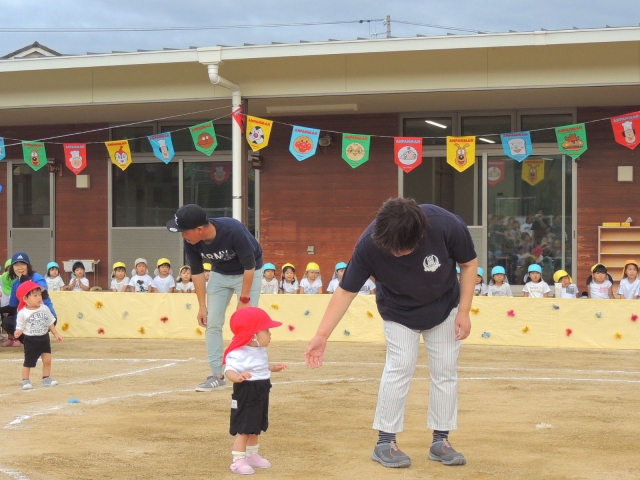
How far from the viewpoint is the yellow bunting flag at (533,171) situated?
16.1 m

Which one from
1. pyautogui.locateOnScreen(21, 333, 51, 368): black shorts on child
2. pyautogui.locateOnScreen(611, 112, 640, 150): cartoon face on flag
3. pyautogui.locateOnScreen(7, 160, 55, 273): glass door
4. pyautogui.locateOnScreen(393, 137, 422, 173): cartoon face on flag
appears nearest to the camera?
pyautogui.locateOnScreen(21, 333, 51, 368): black shorts on child

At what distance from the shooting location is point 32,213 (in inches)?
740

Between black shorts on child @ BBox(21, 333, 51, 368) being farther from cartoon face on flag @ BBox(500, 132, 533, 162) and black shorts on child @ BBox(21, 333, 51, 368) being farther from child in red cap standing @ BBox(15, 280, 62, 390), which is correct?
cartoon face on flag @ BBox(500, 132, 533, 162)

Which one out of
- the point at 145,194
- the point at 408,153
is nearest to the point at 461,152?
the point at 408,153

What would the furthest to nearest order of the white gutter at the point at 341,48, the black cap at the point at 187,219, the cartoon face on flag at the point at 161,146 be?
the cartoon face on flag at the point at 161,146, the white gutter at the point at 341,48, the black cap at the point at 187,219

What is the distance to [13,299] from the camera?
12.3 meters

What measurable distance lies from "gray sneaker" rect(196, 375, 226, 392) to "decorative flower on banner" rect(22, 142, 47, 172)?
9.22m

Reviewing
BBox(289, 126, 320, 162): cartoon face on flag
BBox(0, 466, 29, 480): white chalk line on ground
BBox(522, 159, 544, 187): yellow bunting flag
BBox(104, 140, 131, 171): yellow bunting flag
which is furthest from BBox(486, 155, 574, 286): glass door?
BBox(0, 466, 29, 480): white chalk line on ground

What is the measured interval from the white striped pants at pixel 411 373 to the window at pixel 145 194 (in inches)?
515

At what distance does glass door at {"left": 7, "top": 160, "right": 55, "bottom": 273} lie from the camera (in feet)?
61.1

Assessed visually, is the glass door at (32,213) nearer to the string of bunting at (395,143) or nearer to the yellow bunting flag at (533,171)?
the string of bunting at (395,143)

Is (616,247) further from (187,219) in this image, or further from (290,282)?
(187,219)

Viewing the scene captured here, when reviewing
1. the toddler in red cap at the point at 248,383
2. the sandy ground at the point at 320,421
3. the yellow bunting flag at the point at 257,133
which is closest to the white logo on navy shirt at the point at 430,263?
the toddler in red cap at the point at 248,383

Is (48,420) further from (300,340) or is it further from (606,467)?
(300,340)
